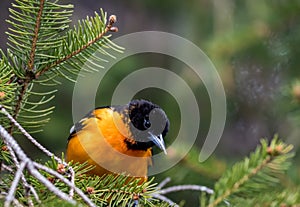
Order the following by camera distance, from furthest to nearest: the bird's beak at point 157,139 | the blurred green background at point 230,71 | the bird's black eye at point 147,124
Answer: the blurred green background at point 230,71 < the bird's black eye at point 147,124 < the bird's beak at point 157,139

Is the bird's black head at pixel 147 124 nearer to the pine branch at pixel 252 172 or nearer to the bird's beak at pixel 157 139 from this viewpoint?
the bird's beak at pixel 157 139

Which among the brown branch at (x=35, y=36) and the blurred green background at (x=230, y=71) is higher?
the blurred green background at (x=230, y=71)

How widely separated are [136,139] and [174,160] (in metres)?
0.29

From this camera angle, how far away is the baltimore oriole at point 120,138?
3.44 m

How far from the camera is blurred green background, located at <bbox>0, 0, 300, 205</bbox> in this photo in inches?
168

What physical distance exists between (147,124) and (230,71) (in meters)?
1.96

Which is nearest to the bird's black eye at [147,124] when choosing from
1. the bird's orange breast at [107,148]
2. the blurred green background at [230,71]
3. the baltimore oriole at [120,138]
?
the baltimore oriole at [120,138]

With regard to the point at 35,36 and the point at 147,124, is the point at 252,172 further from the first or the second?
the point at 147,124

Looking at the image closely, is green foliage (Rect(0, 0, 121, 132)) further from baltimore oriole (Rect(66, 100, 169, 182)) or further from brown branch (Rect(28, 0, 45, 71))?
baltimore oriole (Rect(66, 100, 169, 182))

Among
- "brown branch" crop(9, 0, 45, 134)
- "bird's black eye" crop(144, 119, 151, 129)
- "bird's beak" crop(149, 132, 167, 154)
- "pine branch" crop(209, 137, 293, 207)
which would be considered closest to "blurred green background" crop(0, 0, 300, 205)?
"bird's beak" crop(149, 132, 167, 154)

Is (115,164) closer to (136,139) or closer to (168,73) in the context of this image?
(136,139)

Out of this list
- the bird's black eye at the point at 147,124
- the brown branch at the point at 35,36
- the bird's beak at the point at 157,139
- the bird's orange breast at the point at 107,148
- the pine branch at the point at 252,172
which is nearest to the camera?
the pine branch at the point at 252,172

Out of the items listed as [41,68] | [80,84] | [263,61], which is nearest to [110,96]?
[80,84]

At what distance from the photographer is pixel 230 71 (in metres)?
5.54
